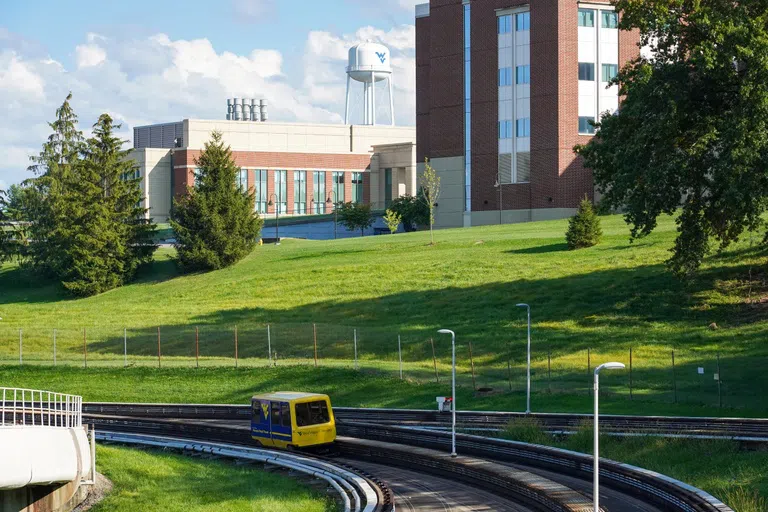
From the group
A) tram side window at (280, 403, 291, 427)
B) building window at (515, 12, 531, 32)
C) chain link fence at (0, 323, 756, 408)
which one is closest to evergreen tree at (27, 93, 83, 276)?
chain link fence at (0, 323, 756, 408)

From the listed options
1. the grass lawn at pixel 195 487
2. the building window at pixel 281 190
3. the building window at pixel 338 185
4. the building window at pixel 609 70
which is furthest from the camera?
the building window at pixel 338 185

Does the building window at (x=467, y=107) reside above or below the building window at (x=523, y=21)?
below

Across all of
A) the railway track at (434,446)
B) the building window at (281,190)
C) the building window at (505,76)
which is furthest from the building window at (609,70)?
the railway track at (434,446)

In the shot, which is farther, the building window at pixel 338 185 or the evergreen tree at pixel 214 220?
the building window at pixel 338 185

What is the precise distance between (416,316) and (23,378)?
981 inches

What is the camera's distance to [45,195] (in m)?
113

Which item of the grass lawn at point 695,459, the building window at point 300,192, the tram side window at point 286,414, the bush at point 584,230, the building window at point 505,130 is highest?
the building window at point 505,130

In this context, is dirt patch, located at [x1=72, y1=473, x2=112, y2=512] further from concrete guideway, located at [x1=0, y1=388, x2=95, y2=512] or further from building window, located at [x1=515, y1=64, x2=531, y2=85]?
building window, located at [x1=515, y1=64, x2=531, y2=85]

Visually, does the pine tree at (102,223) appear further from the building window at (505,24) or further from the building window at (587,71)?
the building window at (587,71)

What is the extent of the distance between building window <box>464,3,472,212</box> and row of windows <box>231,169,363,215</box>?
4221 cm

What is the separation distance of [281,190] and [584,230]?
259 ft

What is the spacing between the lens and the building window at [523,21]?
347 feet

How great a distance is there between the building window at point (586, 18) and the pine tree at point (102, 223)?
4521cm

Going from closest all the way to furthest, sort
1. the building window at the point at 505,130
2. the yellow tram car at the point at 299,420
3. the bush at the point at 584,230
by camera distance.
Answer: the yellow tram car at the point at 299,420 → the bush at the point at 584,230 → the building window at the point at 505,130
